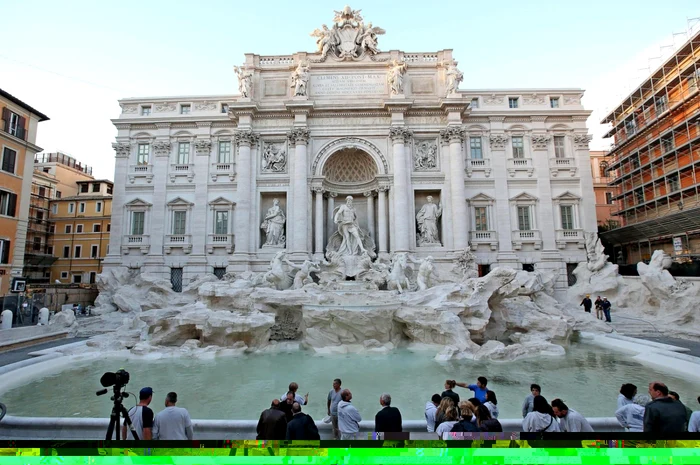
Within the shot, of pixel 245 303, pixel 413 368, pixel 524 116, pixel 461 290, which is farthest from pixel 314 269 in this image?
pixel 524 116

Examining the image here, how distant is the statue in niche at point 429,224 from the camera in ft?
69.7

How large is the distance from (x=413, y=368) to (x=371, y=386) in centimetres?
201

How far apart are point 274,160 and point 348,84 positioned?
262 inches

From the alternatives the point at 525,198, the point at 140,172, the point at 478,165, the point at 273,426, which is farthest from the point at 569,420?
the point at 140,172

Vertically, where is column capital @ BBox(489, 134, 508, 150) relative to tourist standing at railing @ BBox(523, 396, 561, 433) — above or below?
above

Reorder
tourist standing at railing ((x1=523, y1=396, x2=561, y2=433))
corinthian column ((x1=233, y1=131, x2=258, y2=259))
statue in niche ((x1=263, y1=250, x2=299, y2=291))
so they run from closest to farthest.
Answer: tourist standing at railing ((x1=523, y1=396, x2=561, y2=433))
statue in niche ((x1=263, y1=250, x2=299, y2=291))
corinthian column ((x1=233, y1=131, x2=258, y2=259))

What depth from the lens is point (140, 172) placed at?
23.0 metres

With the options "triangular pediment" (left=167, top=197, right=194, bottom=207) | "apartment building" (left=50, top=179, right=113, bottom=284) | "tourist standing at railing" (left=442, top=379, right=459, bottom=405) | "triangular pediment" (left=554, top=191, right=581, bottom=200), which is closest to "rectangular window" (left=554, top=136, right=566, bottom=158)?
"triangular pediment" (left=554, top=191, right=581, bottom=200)

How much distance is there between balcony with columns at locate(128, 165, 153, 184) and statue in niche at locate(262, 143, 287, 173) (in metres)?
7.45

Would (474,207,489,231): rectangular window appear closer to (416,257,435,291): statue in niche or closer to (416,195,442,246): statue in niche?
(416,195,442,246): statue in niche

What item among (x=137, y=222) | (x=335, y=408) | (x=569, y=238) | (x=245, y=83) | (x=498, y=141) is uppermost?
(x=245, y=83)

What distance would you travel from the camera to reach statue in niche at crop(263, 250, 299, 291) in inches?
649

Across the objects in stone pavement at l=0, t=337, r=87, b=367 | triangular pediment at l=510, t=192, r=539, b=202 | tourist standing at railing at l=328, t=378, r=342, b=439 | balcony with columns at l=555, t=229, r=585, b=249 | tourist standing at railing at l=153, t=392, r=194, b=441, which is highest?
triangular pediment at l=510, t=192, r=539, b=202

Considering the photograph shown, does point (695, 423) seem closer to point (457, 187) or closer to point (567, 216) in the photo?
point (457, 187)
